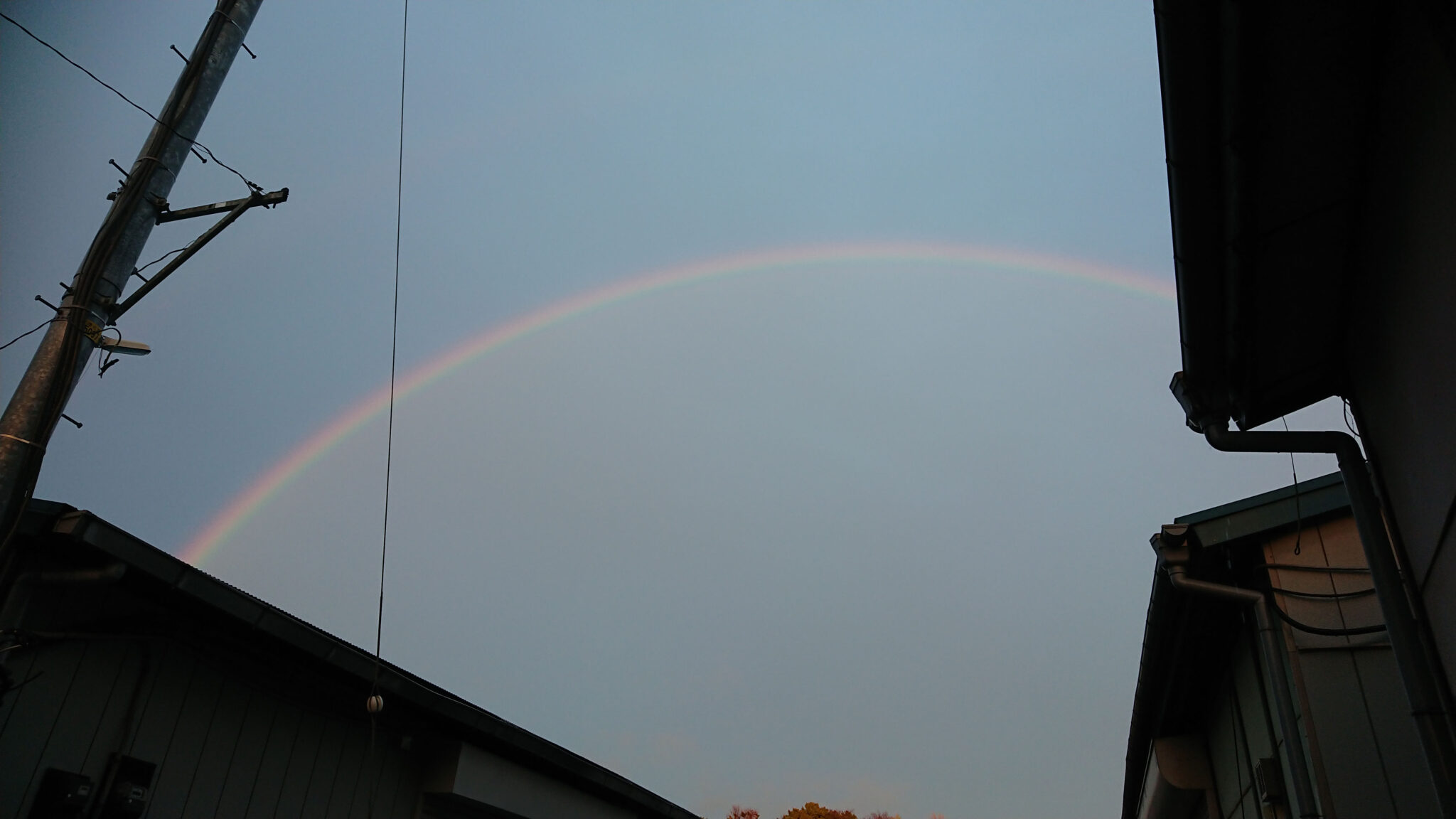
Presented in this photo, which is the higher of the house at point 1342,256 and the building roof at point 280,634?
the house at point 1342,256

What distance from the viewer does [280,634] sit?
16.0 ft

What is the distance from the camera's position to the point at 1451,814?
11.4 feet

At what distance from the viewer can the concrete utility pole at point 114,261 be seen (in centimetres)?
355

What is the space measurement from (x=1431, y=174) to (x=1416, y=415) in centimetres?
95

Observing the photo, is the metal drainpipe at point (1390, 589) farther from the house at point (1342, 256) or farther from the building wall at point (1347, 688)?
the building wall at point (1347, 688)

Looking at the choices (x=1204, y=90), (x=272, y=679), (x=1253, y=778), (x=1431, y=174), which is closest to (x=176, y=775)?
(x=272, y=679)

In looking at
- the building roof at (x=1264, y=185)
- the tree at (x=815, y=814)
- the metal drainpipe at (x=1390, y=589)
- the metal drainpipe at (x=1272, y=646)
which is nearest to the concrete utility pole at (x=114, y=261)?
the building roof at (x=1264, y=185)

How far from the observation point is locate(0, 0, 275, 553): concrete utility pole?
3.55 m

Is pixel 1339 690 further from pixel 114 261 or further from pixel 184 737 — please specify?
pixel 114 261

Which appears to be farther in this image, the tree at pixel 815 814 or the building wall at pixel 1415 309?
the tree at pixel 815 814

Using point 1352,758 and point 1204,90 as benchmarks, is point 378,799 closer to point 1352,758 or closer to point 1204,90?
point 1352,758

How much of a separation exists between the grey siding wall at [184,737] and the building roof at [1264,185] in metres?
4.77

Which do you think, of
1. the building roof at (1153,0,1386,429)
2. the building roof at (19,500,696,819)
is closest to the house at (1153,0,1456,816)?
the building roof at (1153,0,1386,429)

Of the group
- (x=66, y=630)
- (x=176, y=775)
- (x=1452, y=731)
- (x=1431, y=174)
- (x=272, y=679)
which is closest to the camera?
(x=1431, y=174)
